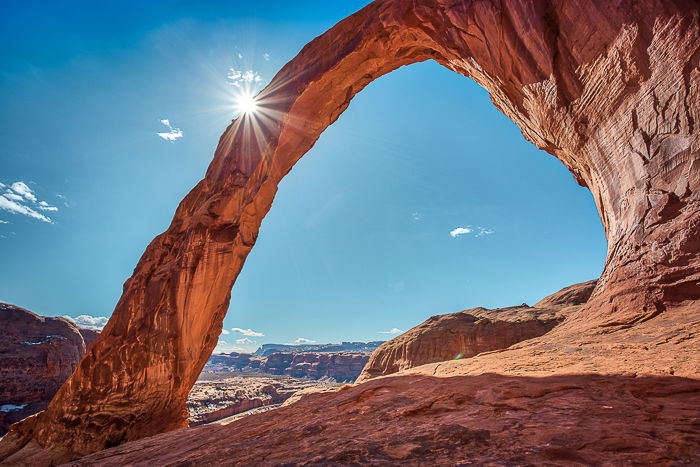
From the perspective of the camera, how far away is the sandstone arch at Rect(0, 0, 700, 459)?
4.57 metres

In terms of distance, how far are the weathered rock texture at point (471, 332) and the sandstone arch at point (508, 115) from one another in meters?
16.2

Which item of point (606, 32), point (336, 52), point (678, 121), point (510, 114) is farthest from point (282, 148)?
point (678, 121)

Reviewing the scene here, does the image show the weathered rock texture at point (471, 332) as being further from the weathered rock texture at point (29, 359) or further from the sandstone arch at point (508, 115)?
the weathered rock texture at point (29, 359)

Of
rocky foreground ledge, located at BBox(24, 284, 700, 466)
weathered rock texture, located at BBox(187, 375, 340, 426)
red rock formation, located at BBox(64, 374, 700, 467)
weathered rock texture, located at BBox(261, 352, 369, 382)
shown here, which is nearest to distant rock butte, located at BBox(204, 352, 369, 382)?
weathered rock texture, located at BBox(261, 352, 369, 382)

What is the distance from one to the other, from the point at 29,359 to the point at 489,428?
151 ft

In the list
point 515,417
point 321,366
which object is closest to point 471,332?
point 515,417

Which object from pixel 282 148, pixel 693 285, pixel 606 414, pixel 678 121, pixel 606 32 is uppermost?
pixel 282 148

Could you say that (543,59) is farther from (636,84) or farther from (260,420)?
(260,420)

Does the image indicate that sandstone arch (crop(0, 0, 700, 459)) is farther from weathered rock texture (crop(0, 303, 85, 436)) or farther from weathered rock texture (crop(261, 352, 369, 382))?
weathered rock texture (crop(261, 352, 369, 382))

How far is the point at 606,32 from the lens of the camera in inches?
224

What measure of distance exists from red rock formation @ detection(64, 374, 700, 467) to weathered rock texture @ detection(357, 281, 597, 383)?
66.9 ft

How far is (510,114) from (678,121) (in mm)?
6196

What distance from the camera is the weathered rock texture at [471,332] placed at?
2153 cm

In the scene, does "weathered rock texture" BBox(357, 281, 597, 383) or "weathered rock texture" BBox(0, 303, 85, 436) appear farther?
"weathered rock texture" BBox(0, 303, 85, 436)
